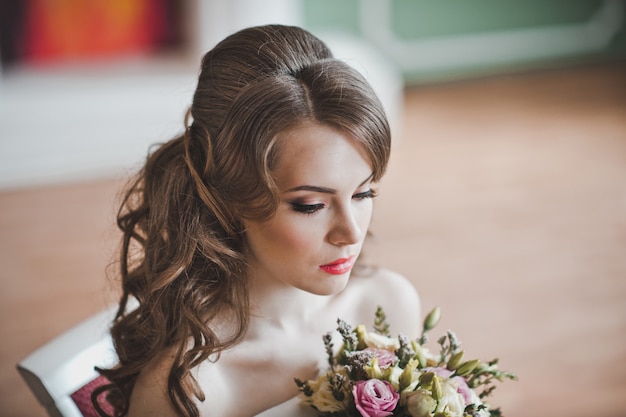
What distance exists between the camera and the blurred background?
3104mm

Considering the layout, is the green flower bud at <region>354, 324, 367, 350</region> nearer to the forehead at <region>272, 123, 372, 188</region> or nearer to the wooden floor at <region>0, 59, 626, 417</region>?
the forehead at <region>272, 123, 372, 188</region>

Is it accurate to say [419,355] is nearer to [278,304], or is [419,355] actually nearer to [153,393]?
[278,304]

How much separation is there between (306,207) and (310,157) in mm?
81

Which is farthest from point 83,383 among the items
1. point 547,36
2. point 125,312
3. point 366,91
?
point 547,36

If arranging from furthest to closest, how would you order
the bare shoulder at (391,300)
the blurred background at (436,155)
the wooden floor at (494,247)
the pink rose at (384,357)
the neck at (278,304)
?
the blurred background at (436,155)
the wooden floor at (494,247)
the bare shoulder at (391,300)
the neck at (278,304)
the pink rose at (384,357)

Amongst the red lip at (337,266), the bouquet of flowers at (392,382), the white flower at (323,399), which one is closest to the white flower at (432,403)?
the bouquet of flowers at (392,382)

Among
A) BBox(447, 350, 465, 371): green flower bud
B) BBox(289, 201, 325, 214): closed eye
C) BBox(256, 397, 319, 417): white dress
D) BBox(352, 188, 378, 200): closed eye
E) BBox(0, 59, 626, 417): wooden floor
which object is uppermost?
BBox(0, 59, 626, 417): wooden floor

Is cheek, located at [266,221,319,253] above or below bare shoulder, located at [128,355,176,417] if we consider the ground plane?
above

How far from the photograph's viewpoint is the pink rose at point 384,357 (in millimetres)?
1245

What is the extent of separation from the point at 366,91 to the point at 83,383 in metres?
0.76

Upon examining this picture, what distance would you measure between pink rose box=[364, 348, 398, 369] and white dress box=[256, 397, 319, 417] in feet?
0.44

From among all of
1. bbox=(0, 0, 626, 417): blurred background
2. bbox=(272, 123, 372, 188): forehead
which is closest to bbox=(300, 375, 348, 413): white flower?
bbox=(272, 123, 372, 188): forehead

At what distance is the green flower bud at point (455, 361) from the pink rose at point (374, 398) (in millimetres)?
152

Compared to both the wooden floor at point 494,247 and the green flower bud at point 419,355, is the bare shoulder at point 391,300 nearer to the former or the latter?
the green flower bud at point 419,355
